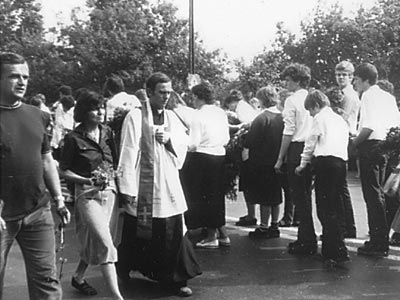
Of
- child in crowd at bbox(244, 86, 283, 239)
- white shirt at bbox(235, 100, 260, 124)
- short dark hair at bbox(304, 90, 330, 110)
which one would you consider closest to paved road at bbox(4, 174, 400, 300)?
child in crowd at bbox(244, 86, 283, 239)

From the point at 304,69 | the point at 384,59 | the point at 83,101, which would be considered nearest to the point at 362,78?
the point at 304,69

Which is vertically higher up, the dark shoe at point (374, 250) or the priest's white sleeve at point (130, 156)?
the priest's white sleeve at point (130, 156)

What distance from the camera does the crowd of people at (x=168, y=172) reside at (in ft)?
14.5

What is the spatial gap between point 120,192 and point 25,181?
1.69 meters

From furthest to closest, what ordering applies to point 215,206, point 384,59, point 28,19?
1. point 28,19
2. point 384,59
3. point 215,206

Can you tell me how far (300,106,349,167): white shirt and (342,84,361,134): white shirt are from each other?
1199 millimetres

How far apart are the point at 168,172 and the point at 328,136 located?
1932mm

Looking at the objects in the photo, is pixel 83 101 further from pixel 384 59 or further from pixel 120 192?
pixel 384 59

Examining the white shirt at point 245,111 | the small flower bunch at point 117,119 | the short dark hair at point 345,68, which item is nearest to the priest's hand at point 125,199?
the small flower bunch at point 117,119

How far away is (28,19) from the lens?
6091cm

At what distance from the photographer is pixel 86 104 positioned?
229 inches

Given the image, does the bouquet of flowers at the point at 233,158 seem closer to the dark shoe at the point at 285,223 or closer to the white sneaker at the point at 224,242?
the white sneaker at the point at 224,242

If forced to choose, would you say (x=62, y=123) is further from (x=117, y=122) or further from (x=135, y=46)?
(x=135, y=46)

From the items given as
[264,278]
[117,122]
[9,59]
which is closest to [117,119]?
[117,122]
